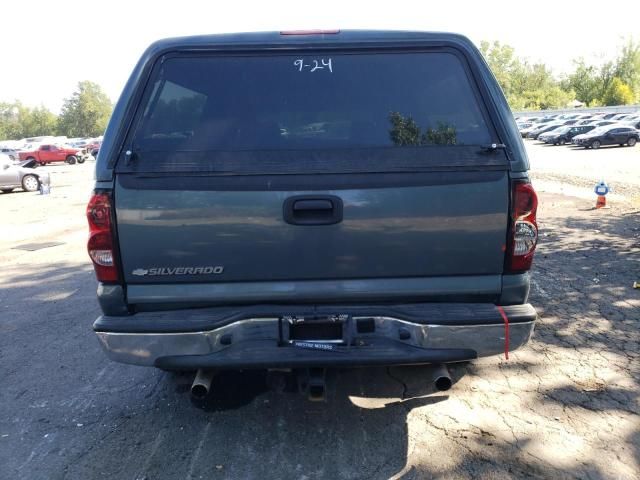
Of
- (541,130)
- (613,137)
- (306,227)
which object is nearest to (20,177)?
(306,227)

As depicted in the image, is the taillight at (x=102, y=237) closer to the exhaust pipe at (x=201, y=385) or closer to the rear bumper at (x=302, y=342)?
the rear bumper at (x=302, y=342)

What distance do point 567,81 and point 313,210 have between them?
349 ft

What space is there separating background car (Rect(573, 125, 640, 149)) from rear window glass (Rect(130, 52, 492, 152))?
38204mm

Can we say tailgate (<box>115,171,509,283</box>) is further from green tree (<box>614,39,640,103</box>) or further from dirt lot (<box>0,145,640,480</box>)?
green tree (<box>614,39,640,103</box>)

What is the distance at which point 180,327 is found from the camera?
278 centimetres

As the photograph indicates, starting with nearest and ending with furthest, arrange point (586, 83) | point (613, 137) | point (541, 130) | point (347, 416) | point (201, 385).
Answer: point (201, 385) < point (347, 416) < point (613, 137) < point (541, 130) < point (586, 83)

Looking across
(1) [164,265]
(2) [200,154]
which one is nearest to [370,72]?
(2) [200,154]

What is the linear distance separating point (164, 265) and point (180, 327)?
356mm

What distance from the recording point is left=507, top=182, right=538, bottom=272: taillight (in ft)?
9.32

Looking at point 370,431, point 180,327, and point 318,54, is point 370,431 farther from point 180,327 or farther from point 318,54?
point 318,54

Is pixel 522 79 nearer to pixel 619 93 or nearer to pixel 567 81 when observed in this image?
pixel 567 81

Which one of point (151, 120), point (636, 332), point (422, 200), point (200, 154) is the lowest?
point (636, 332)

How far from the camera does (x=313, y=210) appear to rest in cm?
283

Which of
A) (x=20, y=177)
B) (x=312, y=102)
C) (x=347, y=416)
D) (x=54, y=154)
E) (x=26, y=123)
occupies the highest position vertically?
(x=312, y=102)
